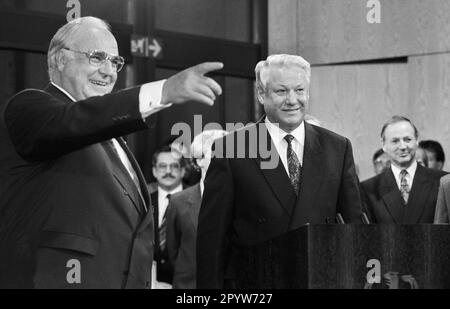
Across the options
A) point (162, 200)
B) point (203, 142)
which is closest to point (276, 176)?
point (203, 142)

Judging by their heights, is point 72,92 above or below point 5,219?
above

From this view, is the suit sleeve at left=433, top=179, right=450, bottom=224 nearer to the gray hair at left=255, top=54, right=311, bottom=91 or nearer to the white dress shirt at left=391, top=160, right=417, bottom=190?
the white dress shirt at left=391, top=160, right=417, bottom=190

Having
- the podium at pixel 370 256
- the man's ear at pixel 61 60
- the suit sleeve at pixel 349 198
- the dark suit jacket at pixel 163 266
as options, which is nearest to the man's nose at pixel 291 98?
the suit sleeve at pixel 349 198

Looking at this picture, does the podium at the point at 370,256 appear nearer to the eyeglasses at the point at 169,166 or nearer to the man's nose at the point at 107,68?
the man's nose at the point at 107,68

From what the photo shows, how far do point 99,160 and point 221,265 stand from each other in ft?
2.78

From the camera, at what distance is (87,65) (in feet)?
8.96

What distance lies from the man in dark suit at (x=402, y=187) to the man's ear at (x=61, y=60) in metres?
2.44

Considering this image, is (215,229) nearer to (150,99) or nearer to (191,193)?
(150,99)

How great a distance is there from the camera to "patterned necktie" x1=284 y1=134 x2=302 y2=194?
3.23 m

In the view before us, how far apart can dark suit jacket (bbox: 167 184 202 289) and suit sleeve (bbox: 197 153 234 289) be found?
1.78 metres

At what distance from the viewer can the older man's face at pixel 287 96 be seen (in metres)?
3.30
